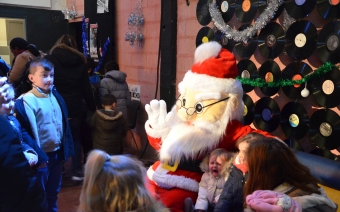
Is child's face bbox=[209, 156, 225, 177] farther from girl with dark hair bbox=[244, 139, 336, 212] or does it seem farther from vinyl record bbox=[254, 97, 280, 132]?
vinyl record bbox=[254, 97, 280, 132]

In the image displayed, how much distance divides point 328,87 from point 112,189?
175 cm

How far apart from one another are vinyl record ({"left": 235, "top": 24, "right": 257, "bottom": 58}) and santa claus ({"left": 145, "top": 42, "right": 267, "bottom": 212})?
0.68 metres

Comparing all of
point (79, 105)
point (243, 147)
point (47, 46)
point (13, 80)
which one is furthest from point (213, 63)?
point (47, 46)

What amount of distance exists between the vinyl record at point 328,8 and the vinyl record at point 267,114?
752mm

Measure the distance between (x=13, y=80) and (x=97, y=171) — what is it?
2.75 m

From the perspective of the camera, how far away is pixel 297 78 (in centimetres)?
242

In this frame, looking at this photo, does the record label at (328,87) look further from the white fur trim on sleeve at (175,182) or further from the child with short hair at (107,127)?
the child with short hair at (107,127)

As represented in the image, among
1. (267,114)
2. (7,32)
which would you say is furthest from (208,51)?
(7,32)

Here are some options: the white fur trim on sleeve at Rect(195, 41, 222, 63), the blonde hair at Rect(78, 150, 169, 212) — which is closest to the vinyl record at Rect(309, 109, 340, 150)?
the white fur trim on sleeve at Rect(195, 41, 222, 63)

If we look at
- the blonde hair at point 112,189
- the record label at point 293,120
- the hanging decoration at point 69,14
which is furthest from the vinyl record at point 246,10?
the hanging decoration at point 69,14

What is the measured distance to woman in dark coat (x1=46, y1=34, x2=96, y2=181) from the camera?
319cm

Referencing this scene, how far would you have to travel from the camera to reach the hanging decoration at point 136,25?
430cm

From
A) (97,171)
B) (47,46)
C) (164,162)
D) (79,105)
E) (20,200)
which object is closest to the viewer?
(97,171)

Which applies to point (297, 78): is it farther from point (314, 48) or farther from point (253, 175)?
point (253, 175)
